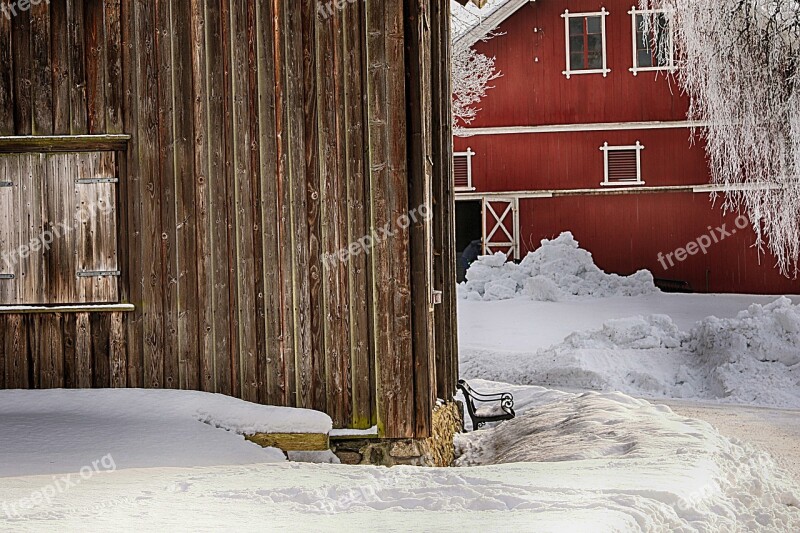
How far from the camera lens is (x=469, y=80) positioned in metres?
27.6

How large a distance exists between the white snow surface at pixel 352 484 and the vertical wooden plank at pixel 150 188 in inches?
16.7

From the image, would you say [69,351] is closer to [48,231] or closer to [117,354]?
[117,354]

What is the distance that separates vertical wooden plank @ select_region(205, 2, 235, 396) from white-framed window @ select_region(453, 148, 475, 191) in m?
17.9

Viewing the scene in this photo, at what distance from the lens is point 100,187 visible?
781 centimetres

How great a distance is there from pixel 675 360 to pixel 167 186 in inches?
456

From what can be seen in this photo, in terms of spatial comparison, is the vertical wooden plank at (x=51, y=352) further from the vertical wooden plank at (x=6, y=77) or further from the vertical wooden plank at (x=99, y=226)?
the vertical wooden plank at (x=6, y=77)

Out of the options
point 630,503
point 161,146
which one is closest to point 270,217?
point 161,146

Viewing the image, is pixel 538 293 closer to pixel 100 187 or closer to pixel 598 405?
pixel 598 405

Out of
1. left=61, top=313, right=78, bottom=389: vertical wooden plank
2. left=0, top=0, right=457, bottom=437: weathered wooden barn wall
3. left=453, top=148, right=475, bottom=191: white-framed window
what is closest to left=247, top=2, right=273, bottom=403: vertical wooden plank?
left=0, top=0, right=457, bottom=437: weathered wooden barn wall

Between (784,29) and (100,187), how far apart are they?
31.8 ft

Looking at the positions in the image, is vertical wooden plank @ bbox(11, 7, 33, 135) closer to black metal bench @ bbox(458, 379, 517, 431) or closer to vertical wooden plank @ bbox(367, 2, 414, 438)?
vertical wooden plank @ bbox(367, 2, 414, 438)

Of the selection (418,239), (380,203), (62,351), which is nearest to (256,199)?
(380,203)

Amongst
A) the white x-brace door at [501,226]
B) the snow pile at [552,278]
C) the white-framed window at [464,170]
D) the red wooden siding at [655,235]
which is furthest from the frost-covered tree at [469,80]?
the snow pile at [552,278]

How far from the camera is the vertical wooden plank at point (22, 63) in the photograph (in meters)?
7.80
